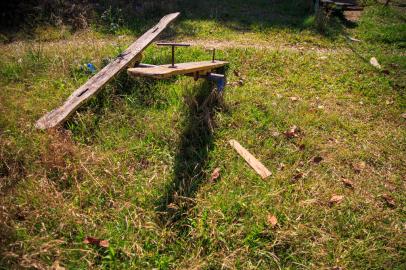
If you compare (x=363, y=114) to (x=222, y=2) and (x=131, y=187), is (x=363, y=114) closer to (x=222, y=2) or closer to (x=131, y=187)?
(x=131, y=187)

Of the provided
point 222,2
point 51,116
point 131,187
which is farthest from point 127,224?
point 222,2

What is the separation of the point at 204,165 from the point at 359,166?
201 centimetres

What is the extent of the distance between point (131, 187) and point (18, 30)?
6204 mm

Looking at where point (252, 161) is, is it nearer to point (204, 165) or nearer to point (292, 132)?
point (204, 165)

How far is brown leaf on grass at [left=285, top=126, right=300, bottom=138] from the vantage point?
3.88m

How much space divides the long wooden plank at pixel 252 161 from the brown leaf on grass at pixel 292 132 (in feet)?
2.51

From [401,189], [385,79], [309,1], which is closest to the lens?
[401,189]

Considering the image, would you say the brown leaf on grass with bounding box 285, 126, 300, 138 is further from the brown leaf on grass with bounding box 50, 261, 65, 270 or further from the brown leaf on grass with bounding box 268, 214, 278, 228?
the brown leaf on grass with bounding box 50, 261, 65, 270

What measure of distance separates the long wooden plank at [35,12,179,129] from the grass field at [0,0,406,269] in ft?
0.53

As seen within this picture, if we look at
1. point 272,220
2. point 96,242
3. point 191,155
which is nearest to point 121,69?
point 191,155

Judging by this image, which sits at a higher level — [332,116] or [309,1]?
[309,1]

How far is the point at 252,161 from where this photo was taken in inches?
133

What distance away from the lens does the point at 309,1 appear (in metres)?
9.10

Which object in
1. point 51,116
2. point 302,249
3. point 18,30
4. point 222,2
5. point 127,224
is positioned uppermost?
point 222,2
